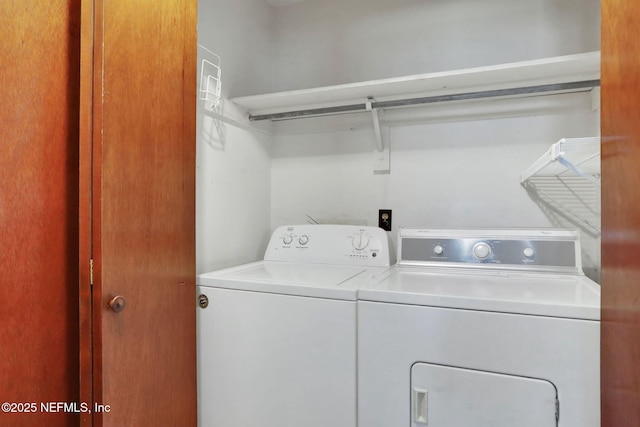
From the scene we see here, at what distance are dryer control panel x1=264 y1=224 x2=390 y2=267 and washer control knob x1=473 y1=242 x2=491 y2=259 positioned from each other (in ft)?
1.28

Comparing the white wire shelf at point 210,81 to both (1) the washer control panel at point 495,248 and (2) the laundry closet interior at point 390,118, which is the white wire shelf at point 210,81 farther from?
(1) the washer control panel at point 495,248

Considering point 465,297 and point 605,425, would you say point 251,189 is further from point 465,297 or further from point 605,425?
point 605,425

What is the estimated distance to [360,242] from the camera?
1709mm

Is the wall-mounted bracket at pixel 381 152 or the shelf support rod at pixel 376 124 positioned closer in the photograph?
the shelf support rod at pixel 376 124

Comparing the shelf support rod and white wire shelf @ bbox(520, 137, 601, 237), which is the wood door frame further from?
white wire shelf @ bbox(520, 137, 601, 237)

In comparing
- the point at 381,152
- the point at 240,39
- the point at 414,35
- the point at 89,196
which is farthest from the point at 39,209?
the point at 414,35

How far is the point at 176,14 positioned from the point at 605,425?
173 centimetres

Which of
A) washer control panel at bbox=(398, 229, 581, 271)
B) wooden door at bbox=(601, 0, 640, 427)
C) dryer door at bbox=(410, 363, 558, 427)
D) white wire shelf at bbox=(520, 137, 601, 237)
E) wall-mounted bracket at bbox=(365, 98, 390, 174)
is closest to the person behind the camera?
wooden door at bbox=(601, 0, 640, 427)

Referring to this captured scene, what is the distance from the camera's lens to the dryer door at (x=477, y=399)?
0.93 metres

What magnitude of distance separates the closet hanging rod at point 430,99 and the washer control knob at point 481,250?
0.70 metres

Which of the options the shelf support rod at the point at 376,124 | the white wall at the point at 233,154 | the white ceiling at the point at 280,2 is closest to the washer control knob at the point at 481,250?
the shelf support rod at the point at 376,124

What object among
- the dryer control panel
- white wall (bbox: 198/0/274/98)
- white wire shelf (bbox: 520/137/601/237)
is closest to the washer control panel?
the dryer control panel

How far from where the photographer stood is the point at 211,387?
1.34 m

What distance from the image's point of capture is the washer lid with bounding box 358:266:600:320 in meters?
0.94
